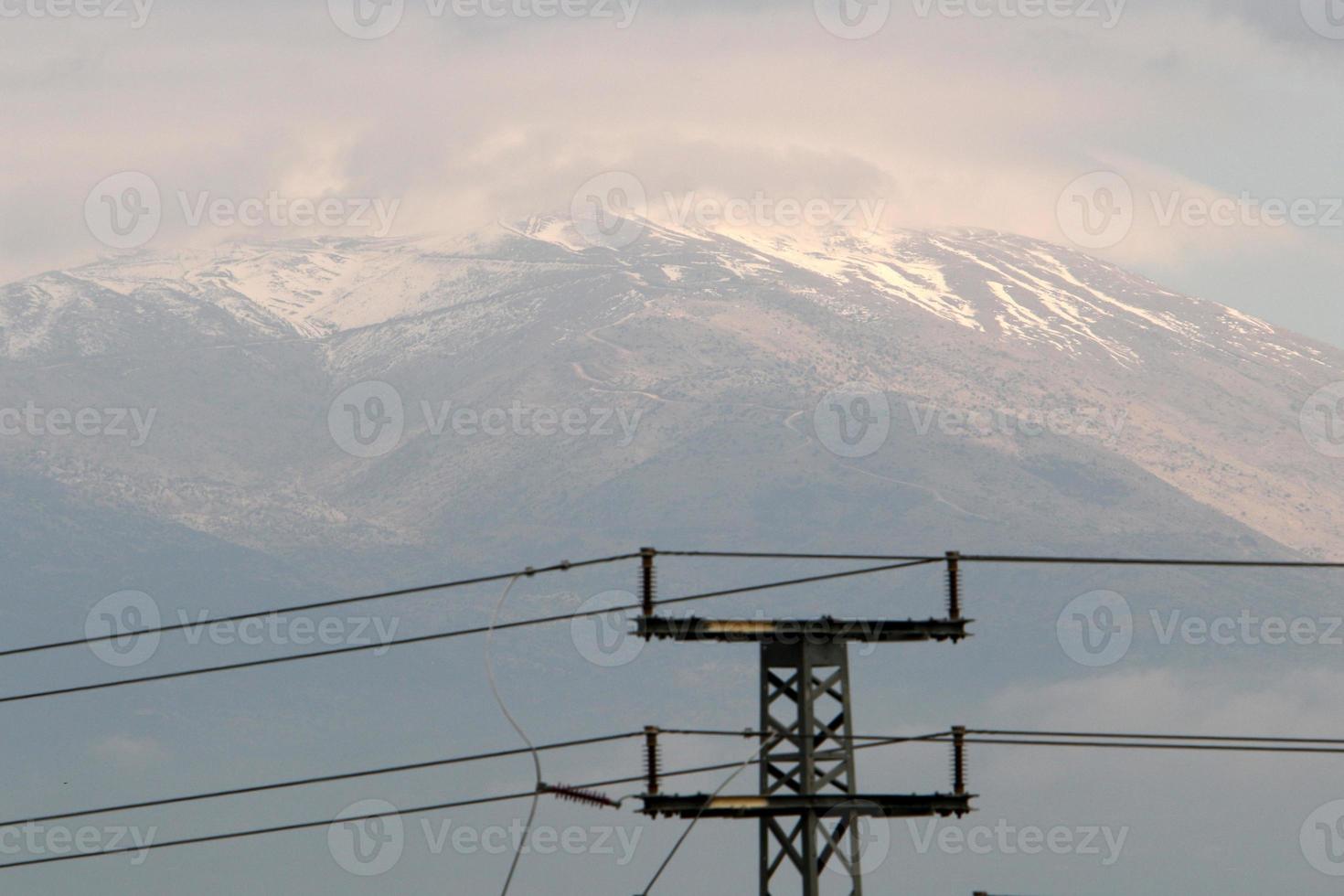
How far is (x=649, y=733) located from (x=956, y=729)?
4.88 m

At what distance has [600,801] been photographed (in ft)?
128

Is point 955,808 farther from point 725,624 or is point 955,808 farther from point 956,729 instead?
point 725,624

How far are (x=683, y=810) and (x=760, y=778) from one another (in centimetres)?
200

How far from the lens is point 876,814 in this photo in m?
39.6

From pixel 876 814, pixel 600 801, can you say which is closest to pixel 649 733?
pixel 600 801

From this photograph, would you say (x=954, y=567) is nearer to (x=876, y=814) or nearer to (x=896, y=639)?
(x=896, y=639)

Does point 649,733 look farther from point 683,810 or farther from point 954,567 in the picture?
point 954,567

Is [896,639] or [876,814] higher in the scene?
[896,639]

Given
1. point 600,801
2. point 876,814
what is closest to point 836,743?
point 876,814

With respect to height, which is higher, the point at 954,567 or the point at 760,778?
the point at 954,567

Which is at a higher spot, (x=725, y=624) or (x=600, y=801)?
(x=725, y=624)

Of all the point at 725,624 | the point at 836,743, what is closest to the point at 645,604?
the point at 725,624

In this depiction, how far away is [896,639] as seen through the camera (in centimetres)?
3959

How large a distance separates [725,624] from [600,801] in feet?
11.5
